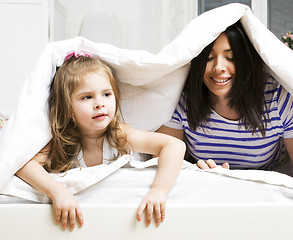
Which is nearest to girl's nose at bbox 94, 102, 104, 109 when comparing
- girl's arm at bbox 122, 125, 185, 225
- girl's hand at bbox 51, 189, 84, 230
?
girl's arm at bbox 122, 125, 185, 225

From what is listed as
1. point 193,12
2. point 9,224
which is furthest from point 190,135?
point 193,12

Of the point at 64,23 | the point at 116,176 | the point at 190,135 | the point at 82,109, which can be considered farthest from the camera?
the point at 64,23

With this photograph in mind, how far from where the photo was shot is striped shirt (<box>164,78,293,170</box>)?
963 millimetres

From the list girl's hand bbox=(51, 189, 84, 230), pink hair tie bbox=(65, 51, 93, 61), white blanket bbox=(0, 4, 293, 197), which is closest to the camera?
girl's hand bbox=(51, 189, 84, 230)

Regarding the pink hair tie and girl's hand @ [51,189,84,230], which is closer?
girl's hand @ [51,189,84,230]

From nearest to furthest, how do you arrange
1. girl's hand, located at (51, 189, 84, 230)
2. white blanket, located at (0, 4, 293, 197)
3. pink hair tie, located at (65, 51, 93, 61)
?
girl's hand, located at (51, 189, 84, 230) < white blanket, located at (0, 4, 293, 197) < pink hair tie, located at (65, 51, 93, 61)

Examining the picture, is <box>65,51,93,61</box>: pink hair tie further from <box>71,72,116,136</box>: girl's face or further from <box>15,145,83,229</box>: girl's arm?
<box>15,145,83,229</box>: girl's arm

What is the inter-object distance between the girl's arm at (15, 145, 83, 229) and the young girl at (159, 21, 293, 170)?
35 centimetres

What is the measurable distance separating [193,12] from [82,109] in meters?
2.32

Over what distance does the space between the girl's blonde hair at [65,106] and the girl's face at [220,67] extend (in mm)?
261

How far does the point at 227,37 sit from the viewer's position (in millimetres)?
923

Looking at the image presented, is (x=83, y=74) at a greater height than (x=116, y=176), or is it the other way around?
(x=83, y=74)

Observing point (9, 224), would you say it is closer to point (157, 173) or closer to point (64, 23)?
point (157, 173)

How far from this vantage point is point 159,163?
74 centimetres
